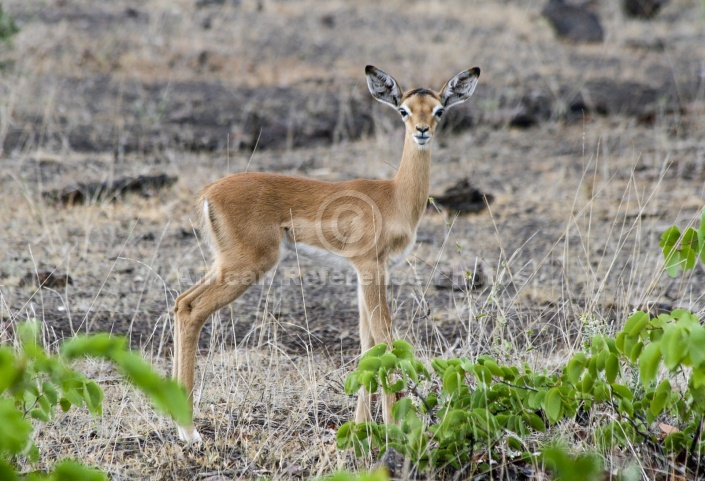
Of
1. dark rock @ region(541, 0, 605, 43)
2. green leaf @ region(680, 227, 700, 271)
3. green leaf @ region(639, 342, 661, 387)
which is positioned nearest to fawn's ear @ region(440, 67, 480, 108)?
green leaf @ region(680, 227, 700, 271)

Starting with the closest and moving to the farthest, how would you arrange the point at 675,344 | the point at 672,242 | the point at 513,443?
the point at 675,344 → the point at 672,242 → the point at 513,443

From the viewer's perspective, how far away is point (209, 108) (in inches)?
452

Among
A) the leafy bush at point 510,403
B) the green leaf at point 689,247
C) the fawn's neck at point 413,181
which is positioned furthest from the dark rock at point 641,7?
the green leaf at point 689,247

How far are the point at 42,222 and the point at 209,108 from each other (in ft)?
13.1

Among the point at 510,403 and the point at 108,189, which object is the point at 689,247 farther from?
the point at 108,189

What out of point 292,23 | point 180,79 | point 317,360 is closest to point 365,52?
point 292,23

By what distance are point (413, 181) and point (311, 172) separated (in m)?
4.42

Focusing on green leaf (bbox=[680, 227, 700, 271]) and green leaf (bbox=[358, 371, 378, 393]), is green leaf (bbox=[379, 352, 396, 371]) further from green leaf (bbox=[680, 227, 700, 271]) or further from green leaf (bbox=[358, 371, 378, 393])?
green leaf (bbox=[680, 227, 700, 271])

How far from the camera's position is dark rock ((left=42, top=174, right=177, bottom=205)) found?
27.3ft

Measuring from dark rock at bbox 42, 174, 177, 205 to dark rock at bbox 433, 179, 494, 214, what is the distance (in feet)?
8.48

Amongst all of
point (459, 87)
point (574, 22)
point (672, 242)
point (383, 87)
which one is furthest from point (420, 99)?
point (574, 22)

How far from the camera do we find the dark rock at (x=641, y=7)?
1711 centimetres

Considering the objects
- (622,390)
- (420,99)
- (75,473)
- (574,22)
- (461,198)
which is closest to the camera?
(75,473)

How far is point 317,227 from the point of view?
17.2 feet
